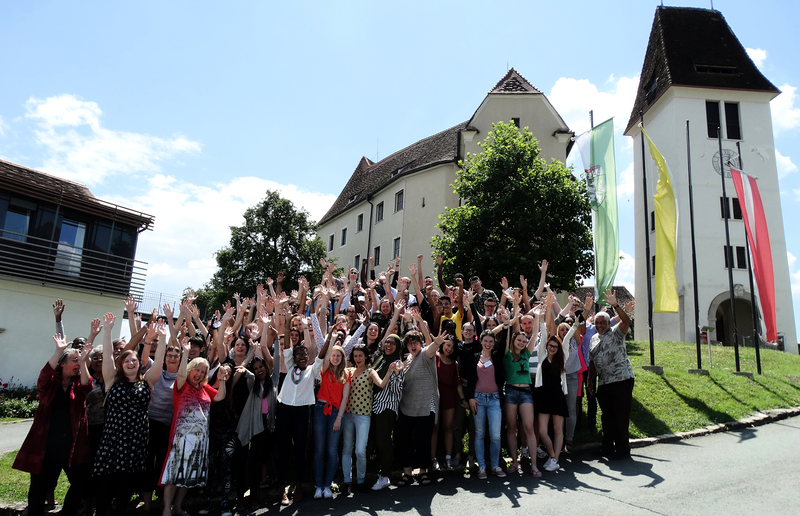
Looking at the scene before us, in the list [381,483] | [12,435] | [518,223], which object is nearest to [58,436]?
[381,483]

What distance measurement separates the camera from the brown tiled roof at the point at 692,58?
109 feet

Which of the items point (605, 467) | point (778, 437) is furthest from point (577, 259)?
point (605, 467)

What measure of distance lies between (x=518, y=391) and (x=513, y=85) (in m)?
27.5

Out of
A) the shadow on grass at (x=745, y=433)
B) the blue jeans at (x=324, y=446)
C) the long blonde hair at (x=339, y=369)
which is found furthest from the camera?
the shadow on grass at (x=745, y=433)

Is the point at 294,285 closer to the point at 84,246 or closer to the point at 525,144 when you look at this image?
the point at 84,246

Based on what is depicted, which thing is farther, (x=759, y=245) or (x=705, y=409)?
(x=759, y=245)

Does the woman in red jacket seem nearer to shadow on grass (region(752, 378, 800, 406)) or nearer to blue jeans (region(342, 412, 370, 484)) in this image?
blue jeans (region(342, 412, 370, 484))

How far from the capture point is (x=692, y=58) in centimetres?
3453

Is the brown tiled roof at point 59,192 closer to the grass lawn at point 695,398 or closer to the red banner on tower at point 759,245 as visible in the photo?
the grass lawn at point 695,398

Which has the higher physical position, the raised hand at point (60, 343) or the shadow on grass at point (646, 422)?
the raised hand at point (60, 343)

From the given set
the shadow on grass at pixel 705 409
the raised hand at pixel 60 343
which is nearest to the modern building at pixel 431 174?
the shadow on grass at pixel 705 409

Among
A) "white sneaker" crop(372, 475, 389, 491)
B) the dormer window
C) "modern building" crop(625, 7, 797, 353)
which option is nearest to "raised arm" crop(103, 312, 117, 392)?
"white sneaker" crop(372, 475, 389, 491)

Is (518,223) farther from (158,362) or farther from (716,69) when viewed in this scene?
(716,69)

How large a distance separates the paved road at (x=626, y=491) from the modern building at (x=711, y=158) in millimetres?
23696
